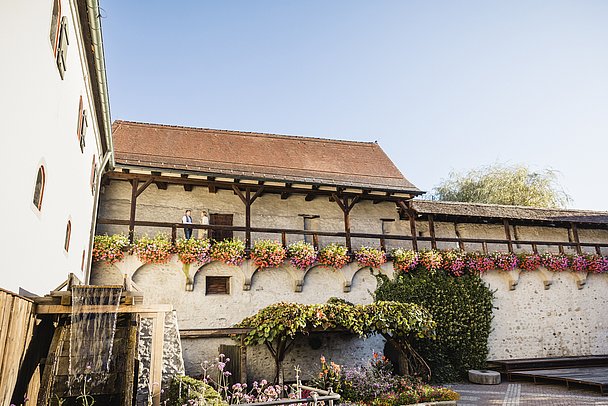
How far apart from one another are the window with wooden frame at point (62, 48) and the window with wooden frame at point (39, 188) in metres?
1.58

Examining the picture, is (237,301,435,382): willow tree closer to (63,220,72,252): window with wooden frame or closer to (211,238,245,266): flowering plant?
(211,238,245,266): flowering plant

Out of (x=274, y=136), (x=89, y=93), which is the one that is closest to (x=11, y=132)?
(x=89, y=93)

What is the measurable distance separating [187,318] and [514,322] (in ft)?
37.2

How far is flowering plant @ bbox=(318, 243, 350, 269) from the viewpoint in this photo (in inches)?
546

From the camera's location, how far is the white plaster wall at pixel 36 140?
4.78m

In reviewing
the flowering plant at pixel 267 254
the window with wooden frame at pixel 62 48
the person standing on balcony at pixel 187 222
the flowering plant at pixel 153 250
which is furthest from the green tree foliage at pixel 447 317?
the window with wooden frame at pixel 62 48

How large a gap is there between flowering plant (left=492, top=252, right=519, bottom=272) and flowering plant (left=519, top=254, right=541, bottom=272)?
0.84ft

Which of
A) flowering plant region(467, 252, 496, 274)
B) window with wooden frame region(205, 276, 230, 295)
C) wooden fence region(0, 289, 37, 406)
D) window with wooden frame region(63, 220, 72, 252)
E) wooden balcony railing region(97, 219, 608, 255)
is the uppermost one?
wooden balcony railing region(97, 219, 608, 255)

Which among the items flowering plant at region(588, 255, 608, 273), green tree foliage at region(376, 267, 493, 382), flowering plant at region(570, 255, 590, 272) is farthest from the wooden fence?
flowering plant at region(588, 255, 608, 273)

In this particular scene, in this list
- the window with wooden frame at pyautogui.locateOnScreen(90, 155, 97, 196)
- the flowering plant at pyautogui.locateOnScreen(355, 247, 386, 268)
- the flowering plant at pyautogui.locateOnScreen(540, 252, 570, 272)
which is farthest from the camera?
the flowering plant at pyautogui.locateOnScreen(540, 252, 570, 272)

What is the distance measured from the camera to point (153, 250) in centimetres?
1215

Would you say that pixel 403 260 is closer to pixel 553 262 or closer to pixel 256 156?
pixel 256 156

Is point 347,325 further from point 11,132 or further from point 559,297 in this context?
point 559,297

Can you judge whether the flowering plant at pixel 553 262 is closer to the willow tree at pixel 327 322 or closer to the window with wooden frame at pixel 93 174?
the willow tree at pixel 327 322
